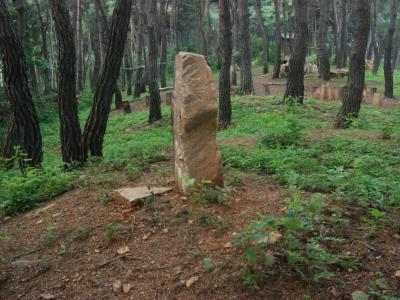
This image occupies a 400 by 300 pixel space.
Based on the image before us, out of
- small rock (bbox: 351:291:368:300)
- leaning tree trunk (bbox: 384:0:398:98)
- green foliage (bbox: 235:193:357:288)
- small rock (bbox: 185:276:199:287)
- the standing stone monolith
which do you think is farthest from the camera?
leaning tree trunk (bbox: 384:0:398:98)

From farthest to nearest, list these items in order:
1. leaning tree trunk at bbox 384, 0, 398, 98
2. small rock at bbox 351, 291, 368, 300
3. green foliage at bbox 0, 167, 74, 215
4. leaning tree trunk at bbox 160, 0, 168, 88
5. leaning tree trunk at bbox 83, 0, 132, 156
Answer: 1. leaning tree trunk at bbox 160, 0, 168, 88
2. leaning tree trunk at bbox 384, 0, 398, 98
3. leaning tree trunk at bbox 83, 0, 132, 156
4. green foliage at bbox 0, 167, 74, 215
5. small rock at bbox 351, 291, 368, 300

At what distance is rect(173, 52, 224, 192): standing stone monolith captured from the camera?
17.8ft

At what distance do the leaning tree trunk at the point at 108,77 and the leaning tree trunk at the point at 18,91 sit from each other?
100 cm

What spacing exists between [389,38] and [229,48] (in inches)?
378

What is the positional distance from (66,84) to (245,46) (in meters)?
11.8

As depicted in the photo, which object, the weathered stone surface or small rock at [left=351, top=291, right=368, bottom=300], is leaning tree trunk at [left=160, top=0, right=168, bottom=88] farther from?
small rock at [left=351, top=291, right=368, bottom=300]

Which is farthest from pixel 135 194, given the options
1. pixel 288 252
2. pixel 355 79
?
pixel 355 79

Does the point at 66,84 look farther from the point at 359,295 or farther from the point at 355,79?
the point at 355,79

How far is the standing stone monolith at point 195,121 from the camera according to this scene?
5418 mm

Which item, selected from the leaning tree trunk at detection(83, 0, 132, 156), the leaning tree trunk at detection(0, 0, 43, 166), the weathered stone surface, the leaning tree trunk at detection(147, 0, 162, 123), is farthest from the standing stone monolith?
the leaning tree trunk at detection(147, 0, 162, 123)

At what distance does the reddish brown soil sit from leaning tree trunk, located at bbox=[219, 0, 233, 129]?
23.5 ft

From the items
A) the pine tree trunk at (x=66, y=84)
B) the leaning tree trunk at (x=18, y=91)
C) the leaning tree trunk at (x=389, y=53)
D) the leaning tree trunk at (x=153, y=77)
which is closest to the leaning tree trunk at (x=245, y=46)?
the leaning tree trunk at (x=153, y=77)

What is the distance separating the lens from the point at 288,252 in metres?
3.79

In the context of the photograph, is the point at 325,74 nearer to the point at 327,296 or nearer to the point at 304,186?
the point at 304,186
